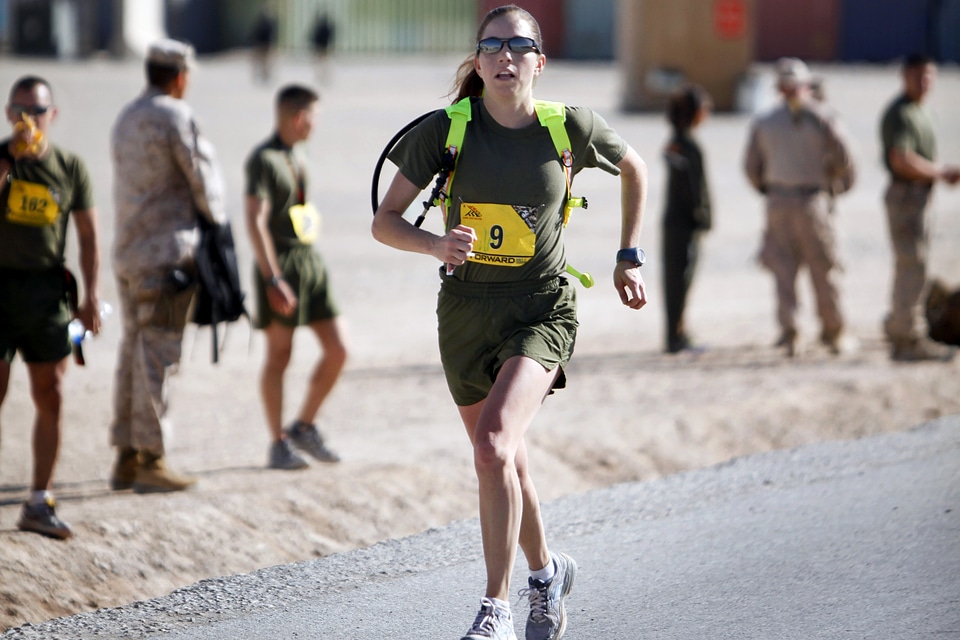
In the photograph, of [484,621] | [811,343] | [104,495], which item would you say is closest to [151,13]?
[811,343]

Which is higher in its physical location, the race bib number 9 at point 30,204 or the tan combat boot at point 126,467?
the race bib number 9 at point 30,204

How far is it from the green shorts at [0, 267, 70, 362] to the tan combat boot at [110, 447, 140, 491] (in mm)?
1027

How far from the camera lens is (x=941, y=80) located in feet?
118

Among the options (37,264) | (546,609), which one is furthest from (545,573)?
(37,264)

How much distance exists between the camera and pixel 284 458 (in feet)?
23.2

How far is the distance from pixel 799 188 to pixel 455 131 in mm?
6427

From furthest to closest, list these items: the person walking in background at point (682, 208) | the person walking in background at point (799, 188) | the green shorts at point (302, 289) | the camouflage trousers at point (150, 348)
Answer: the person walking in background at point (682, 208) → the person walking in background at point (799, 188) → the green shorts at point (302, 289) → the camouflage trousers at point (150, 348)

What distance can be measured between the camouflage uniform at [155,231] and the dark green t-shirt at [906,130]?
209 inches

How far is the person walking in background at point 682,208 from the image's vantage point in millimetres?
9977

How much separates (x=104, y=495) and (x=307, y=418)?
3.99 ft

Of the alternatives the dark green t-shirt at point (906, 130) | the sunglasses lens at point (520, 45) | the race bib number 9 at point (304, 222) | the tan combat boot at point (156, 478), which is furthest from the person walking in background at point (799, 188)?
the sunglasses lens at point (520, 45)

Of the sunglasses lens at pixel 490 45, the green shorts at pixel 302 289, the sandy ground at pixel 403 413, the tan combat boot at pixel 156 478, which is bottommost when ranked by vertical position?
the sandy ground at pixel 403 413

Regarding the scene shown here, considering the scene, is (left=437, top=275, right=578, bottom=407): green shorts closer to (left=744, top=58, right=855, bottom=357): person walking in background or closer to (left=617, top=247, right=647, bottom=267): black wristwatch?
(left=617, top=247, right=647, bottom=267): black wristwatch

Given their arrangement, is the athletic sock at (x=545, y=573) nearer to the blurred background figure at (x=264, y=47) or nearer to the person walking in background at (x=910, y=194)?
the person walking in background at (x=910, y=194)
